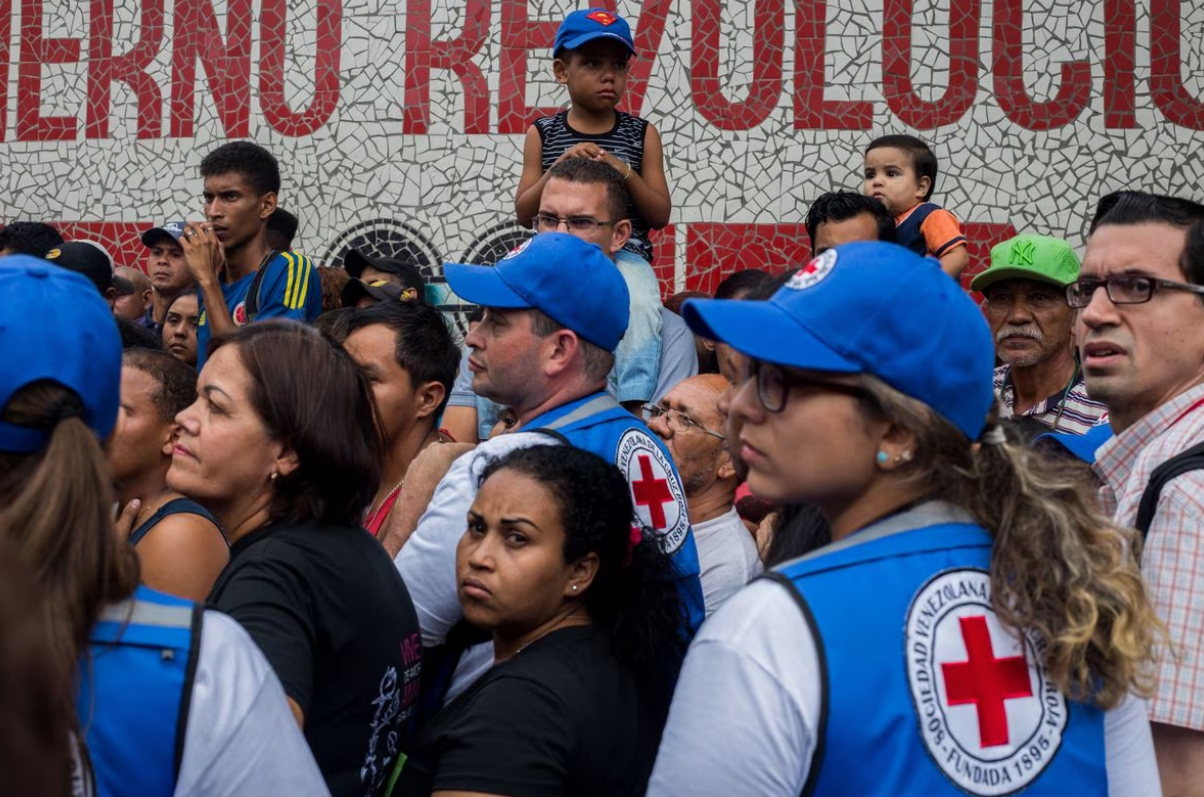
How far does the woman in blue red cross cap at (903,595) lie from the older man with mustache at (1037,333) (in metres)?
2.88

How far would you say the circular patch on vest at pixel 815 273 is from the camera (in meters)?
1.99

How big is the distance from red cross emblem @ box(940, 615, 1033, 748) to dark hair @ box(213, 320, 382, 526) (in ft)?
4.09

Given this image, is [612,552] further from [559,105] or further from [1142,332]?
[559,105]

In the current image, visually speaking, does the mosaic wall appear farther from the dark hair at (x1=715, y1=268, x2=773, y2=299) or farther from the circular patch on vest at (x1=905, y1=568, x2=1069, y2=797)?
the circular patch on vest at (x1=905, y1=568, x2=1069, y2=797)

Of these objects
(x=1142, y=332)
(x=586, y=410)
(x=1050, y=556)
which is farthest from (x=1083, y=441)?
(x=1050, y=556)

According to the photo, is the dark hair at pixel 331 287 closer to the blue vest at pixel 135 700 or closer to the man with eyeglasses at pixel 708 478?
the man with eyeglasses at pixel 708 478

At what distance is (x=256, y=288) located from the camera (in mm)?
6004

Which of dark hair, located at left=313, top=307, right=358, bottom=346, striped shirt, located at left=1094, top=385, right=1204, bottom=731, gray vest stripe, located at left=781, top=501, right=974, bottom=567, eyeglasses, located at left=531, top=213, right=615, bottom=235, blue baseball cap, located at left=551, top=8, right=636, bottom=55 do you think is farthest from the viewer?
blue baseball cap, located at left=551, top=8, right=636, bottom=55

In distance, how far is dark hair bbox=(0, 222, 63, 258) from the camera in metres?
6.84

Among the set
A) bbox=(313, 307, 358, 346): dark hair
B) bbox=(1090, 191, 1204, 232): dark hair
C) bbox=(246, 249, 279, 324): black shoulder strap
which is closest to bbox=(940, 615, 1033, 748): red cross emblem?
bbox=(1090, 191, 1204, 232): dark hair

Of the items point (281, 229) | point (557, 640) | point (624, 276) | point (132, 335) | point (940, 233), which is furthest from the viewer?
point (281, 229)

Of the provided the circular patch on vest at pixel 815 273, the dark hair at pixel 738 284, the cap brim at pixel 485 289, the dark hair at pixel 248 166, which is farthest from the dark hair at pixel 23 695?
the dark hair at pixel 248 166

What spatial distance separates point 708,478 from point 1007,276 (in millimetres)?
1522

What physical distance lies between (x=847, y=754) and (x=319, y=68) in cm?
632
